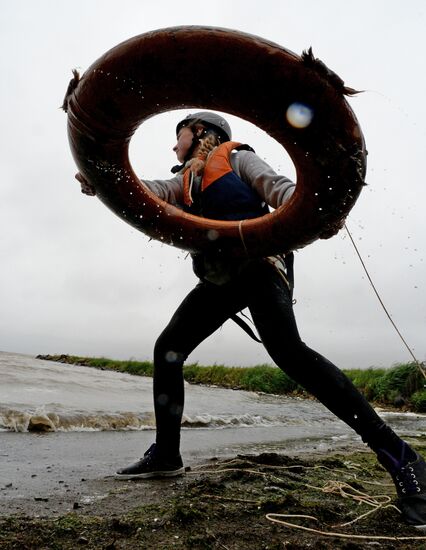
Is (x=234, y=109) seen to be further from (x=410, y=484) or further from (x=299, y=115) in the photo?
(x=410, y=484)

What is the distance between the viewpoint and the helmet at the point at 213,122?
10.5 ft

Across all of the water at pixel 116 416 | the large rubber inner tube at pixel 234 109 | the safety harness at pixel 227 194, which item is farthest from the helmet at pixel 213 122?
the water at pixel 116 416

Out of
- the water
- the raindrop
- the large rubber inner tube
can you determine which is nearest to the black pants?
the large rubber inner tube

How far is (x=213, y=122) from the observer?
3197mm

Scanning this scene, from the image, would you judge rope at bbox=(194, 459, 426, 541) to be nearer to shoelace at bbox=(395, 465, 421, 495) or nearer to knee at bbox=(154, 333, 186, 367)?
shoelace at bbox=(395, 465, 421, 495)

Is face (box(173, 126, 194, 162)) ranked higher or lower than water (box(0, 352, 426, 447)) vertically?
higher

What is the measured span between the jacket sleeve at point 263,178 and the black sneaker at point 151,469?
1739mm

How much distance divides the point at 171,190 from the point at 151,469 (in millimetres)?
1822

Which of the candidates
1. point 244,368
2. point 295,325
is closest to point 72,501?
point 295,325

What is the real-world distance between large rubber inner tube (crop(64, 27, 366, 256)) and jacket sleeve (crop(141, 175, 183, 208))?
345 millimetres

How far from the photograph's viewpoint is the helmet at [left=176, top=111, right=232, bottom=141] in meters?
3.20

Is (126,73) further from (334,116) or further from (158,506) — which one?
(158,506)

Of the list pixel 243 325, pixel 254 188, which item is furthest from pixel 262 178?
pixel 243 325

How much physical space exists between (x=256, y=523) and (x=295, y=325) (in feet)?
3.47
